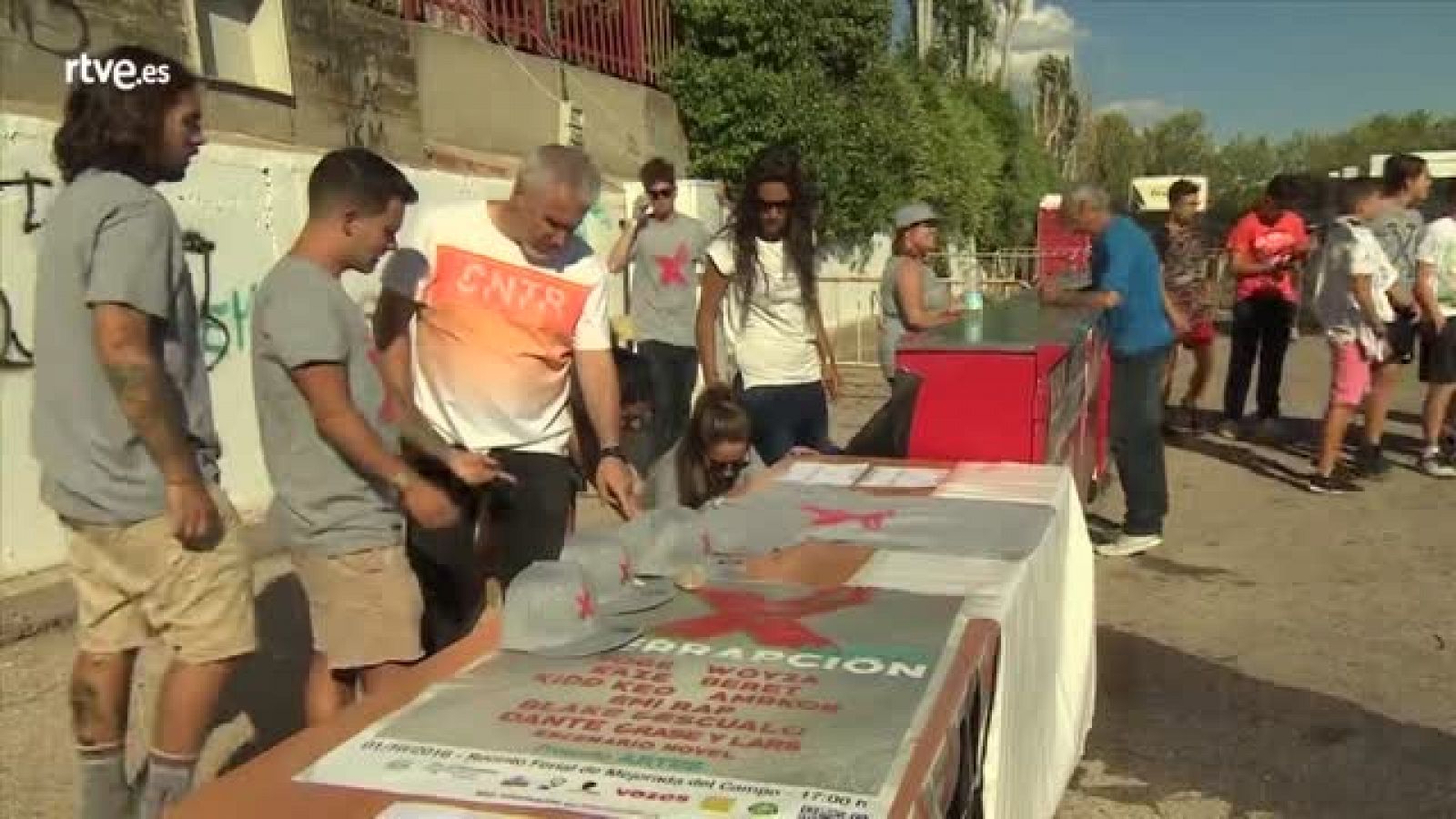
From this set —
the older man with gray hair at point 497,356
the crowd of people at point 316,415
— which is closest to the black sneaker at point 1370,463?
the crowd of people at point 316,415

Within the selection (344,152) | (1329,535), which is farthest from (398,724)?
(1329,535)

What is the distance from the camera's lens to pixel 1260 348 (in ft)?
29.6

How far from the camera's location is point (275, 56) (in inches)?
328

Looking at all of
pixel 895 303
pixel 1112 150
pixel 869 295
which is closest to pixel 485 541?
pixel 895 303

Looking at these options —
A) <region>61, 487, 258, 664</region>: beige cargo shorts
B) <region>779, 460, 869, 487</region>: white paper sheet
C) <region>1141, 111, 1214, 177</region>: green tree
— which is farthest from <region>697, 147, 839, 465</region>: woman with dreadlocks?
<region>1141, 111, 1214, 177</region>: green tree

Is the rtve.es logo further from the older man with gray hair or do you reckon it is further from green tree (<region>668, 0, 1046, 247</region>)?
green tree (<region>668, 0, 1046, 247</region>)

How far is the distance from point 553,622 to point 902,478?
5.25 ft

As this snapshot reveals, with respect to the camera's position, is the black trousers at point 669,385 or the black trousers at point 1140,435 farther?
the black trousers at point 669,385

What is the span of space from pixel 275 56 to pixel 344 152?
20.8 feet

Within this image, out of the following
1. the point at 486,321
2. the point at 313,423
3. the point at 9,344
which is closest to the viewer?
the point at 313,423

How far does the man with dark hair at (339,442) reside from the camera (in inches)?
103

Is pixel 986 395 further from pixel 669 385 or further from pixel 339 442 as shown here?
pixel 669 385

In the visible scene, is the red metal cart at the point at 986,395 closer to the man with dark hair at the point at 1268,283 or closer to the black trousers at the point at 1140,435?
the black trousers at the point at 1140,435

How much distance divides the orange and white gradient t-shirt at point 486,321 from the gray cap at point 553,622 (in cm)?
128
